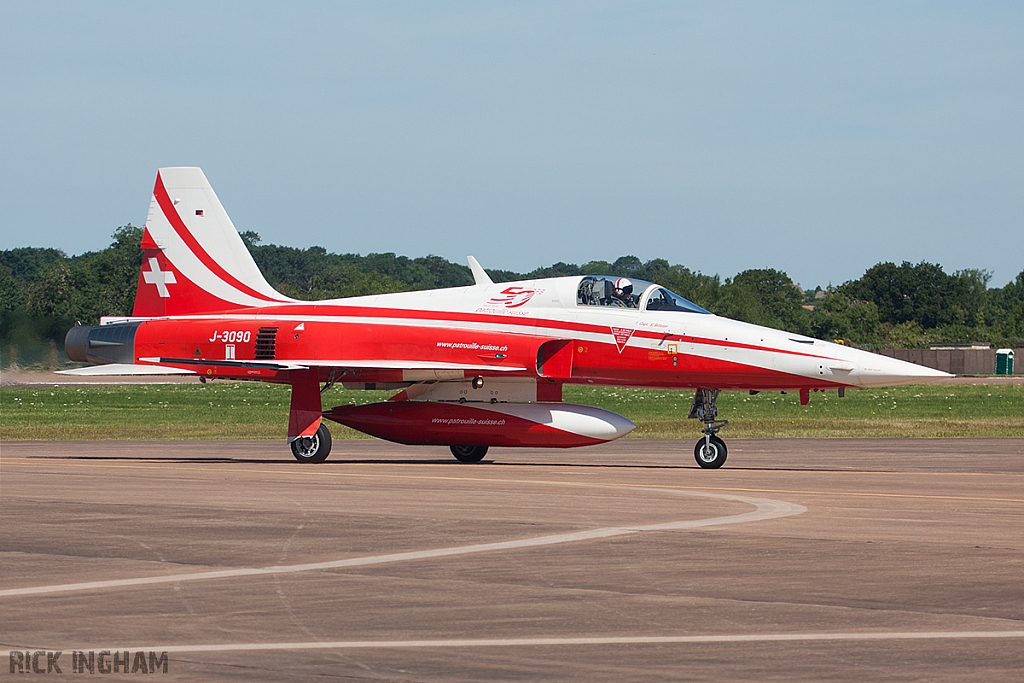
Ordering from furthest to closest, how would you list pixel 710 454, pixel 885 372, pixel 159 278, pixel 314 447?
pixel 159 278, pixel 314 447, pixel 710 454, pixel 885 372

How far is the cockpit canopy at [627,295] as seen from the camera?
22500mm

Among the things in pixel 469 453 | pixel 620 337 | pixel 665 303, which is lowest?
pixel 469 453

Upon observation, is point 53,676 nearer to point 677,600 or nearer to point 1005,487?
point 677,600

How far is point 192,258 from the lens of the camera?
25672mm

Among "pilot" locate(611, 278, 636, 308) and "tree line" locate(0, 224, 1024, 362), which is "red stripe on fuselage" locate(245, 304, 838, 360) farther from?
"tree line" locate(0, 224, 1024, 362)

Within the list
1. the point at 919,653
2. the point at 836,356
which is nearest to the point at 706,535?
the point at 919,653

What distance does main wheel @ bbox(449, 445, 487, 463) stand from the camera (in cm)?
2391

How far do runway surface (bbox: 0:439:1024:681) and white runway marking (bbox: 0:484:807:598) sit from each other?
49mm

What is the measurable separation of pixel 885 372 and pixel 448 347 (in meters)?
7.32

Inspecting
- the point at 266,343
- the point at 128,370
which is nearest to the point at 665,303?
the point at 266,343

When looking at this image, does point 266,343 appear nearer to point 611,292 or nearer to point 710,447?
point 611,292

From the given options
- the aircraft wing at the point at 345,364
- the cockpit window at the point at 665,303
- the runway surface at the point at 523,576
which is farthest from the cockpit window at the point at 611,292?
the runway surface at the point at 523,576

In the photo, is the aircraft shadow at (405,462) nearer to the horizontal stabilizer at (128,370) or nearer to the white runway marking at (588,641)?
the horizontal stabilizer at (128,370)

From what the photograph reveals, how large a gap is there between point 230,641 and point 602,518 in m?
6.27
